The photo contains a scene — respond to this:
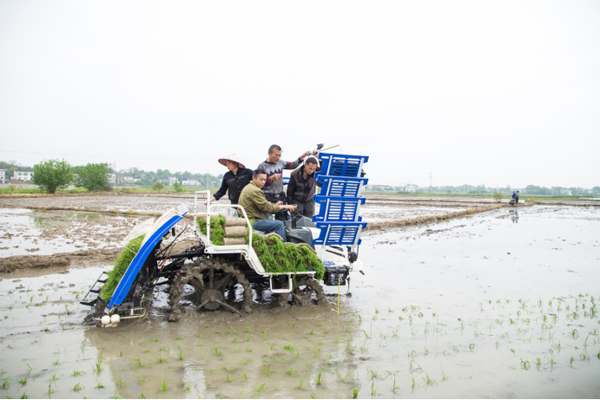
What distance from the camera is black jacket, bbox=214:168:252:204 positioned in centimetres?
757

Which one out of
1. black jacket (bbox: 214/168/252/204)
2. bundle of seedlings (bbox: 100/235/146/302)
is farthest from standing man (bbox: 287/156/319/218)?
bundle of seedlings (bbox: 100/235/146/302)

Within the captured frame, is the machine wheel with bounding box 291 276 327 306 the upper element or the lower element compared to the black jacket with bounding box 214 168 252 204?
lower

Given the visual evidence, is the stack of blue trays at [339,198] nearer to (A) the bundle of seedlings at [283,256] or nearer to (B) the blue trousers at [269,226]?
(A) the bundle of seedlings at [283,256]

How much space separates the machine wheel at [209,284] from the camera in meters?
6.00

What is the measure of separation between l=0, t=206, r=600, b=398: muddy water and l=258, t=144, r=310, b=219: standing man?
211 cm

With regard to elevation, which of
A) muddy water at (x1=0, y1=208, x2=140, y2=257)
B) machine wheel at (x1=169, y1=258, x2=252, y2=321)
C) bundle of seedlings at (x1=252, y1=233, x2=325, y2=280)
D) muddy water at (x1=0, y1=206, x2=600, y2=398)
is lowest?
muddy water at (x1=0, y1=206, x2=600, y2=398)

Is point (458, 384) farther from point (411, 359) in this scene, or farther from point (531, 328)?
point (531, 328)

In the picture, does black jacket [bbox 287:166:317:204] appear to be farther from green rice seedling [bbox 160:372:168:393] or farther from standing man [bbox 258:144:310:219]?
green rice seedling [bbox 160:372:168:393]

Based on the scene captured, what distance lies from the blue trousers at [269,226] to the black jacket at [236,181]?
1.29 metres

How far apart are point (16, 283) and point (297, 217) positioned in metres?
6.23

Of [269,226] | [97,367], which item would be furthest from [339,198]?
[97,367]

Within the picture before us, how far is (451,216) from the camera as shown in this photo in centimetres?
3009

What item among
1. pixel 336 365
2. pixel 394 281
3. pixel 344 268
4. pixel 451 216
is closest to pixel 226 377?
pixel 336 365

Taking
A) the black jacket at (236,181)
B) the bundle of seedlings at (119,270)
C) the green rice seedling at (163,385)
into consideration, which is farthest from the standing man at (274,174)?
the green rice seedling at (163,385)
